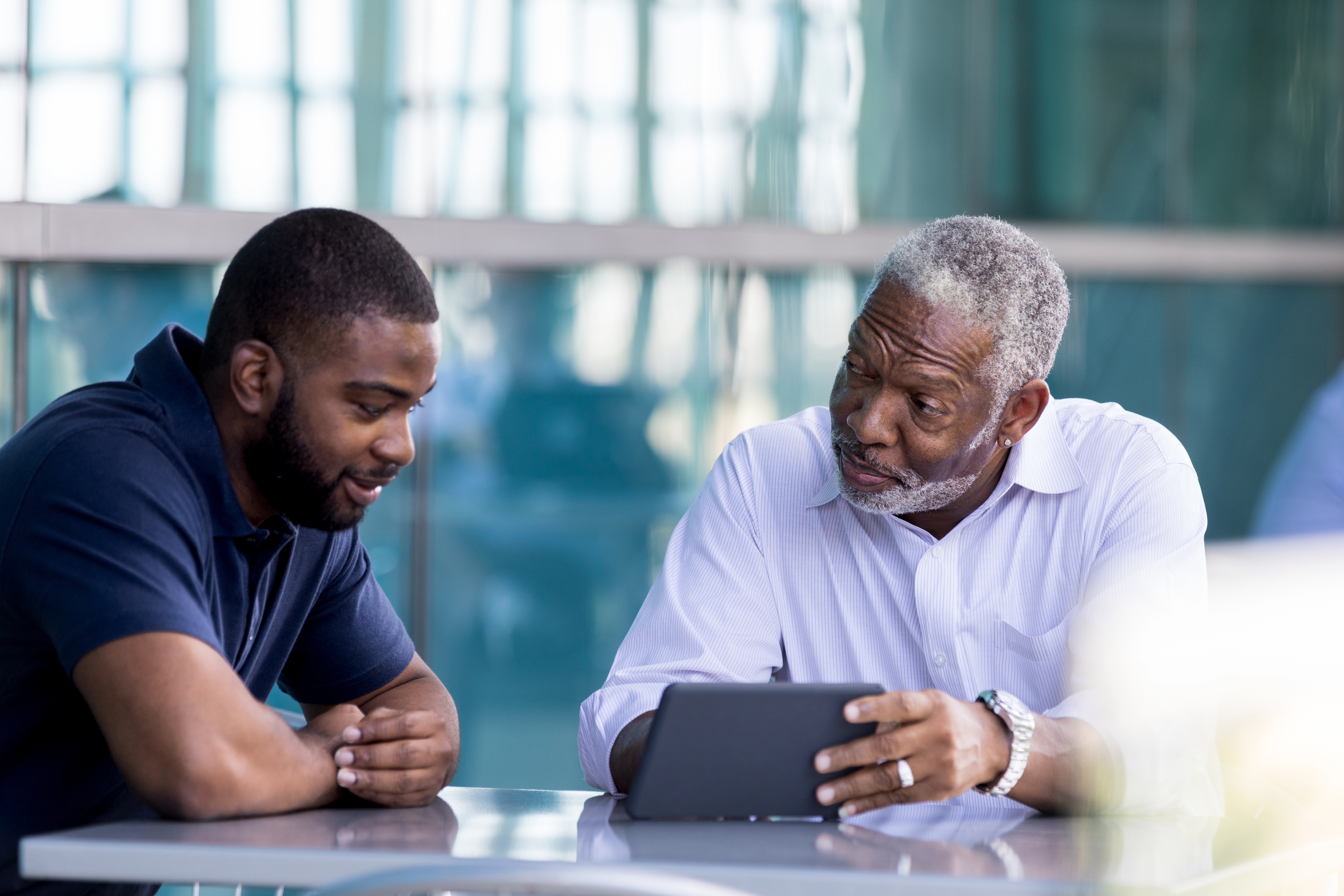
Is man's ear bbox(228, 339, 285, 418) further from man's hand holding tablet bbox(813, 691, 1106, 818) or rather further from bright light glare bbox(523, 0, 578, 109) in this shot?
bright light glare bbox(523, 0, 578, 109)

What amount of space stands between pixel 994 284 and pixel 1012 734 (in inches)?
30.0

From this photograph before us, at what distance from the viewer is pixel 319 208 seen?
2049 millimetres

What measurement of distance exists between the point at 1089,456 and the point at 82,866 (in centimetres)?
165

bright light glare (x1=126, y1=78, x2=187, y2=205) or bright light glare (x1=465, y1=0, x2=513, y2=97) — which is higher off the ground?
bright light glare (x1=465, y1=0, x2=513, y2=97)

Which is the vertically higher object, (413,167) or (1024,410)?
(413,167)

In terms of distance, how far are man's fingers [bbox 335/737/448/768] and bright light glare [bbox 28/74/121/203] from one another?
135 inches

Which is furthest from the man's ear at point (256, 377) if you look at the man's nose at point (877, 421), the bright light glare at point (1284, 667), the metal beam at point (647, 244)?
the metal beam at point (647, 244)

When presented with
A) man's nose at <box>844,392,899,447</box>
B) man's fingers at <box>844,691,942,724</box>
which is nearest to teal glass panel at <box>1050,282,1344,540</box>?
man's nose at <box>844,392,899,447</box>

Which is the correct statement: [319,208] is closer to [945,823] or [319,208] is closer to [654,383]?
[945,823]

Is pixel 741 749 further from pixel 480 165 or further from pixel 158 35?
pixel 158 35

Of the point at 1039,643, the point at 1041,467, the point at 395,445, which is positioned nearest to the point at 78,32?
the point at 395,445

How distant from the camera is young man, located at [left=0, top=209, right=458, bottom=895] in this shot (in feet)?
5.44

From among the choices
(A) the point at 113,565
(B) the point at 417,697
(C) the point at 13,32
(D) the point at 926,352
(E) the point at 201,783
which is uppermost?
(C) the point at 13,32

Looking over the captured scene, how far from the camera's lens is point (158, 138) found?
15.6 feet
